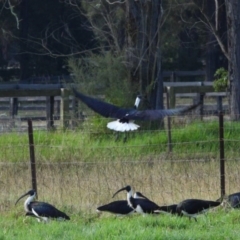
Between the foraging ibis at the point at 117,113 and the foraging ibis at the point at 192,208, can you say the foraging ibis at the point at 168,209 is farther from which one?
the foraging ibis at the point at 117,113

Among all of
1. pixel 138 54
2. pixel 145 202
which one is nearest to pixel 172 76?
pixel 138 54

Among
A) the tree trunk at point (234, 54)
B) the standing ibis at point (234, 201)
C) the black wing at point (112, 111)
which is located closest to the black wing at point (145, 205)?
the standing ibis at point (234, 201)

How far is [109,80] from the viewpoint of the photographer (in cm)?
2000

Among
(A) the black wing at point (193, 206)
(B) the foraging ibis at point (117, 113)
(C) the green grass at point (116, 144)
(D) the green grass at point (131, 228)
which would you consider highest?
(B) the foraging ibis at point (117, 113)

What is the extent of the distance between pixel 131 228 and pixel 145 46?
1045 centimetres

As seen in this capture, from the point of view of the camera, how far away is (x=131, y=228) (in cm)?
1007

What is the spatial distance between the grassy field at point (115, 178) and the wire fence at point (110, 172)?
0.01 meters

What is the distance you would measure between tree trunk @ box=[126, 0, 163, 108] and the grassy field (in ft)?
7.59

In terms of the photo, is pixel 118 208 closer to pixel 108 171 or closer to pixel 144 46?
pixel 108 171

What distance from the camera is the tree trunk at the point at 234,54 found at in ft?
68.0

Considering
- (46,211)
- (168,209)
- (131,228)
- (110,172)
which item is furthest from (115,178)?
(131,228)

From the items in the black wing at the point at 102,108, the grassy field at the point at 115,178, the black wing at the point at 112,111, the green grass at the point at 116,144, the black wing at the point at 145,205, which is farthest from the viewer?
the green grass at the point at 116,144

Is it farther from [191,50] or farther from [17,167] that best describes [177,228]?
[191,50]

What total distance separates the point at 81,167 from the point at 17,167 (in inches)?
38.6
